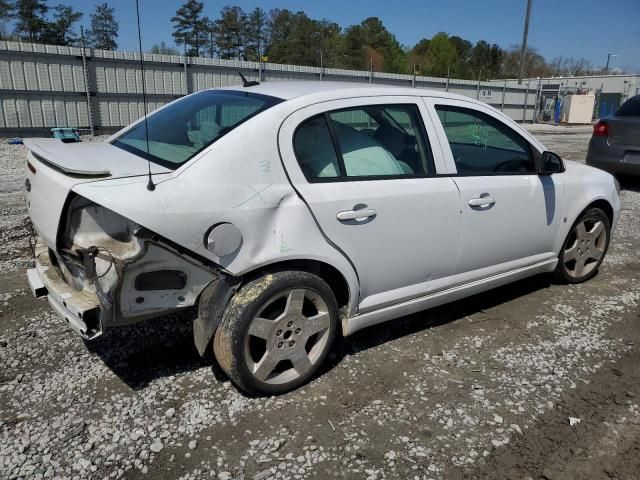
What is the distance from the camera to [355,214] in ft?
9.87

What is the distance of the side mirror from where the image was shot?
4.05m

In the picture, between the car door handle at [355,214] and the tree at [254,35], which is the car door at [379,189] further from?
the tree at [254,35]

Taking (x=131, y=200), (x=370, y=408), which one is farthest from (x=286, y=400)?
(x=131, y=200)

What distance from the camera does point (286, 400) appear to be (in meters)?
3.01

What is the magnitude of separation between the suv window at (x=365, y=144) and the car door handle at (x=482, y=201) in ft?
1.30

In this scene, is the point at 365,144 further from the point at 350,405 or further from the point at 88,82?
the point at 88,82

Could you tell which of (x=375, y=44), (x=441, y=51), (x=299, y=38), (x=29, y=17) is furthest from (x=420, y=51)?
(x=29, y=17)

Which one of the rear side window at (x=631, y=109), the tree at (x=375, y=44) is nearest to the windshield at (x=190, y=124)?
the rear side window at (x=631, y=109)

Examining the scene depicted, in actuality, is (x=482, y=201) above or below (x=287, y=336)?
above

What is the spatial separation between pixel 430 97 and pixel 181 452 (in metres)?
2.65

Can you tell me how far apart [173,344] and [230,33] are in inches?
1389

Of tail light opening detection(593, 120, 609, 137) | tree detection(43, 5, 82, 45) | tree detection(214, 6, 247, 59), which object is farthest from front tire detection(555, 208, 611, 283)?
tree detection(214, 6, 247, 59)

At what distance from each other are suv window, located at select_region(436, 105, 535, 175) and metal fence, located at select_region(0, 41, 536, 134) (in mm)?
11581

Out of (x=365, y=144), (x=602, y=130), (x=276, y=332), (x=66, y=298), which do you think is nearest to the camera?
(x=66, y=298)
